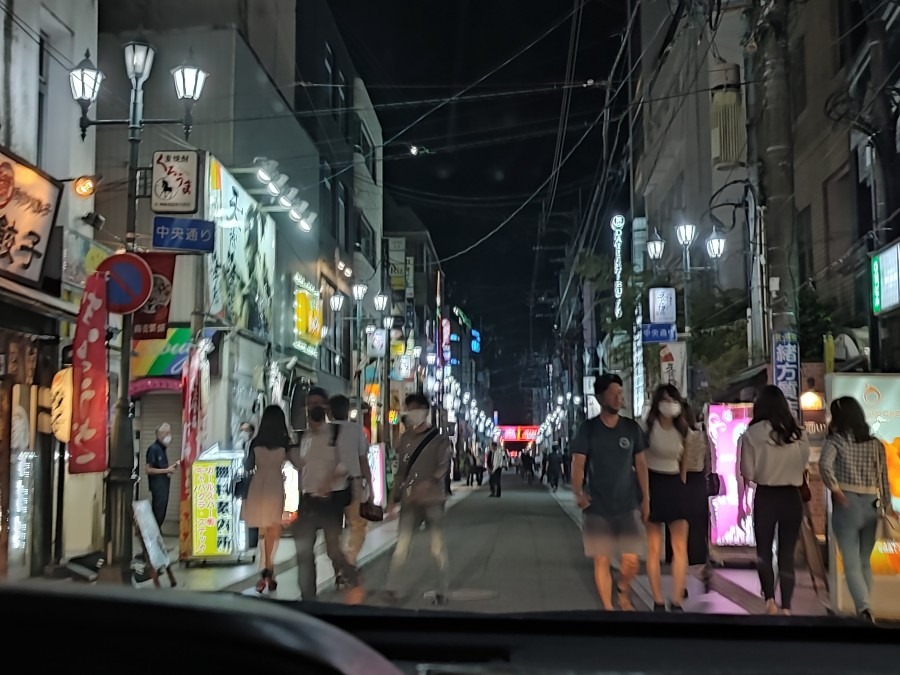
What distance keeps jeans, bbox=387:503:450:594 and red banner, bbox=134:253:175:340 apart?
4.76m

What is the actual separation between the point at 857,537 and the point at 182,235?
930 centimetres

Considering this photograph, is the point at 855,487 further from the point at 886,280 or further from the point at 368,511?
the point at 886,280

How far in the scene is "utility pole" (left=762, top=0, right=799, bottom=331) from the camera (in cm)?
1027

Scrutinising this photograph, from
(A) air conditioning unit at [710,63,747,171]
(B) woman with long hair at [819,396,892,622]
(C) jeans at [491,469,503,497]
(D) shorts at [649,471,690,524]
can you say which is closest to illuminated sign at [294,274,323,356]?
(C) jeans at [491,469,503,497]

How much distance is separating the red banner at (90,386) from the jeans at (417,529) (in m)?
3.84

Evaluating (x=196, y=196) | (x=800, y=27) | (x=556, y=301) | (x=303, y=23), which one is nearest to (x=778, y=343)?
(x=196, y=196)

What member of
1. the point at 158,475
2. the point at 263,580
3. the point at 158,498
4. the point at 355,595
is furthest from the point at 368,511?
the point at 158,498

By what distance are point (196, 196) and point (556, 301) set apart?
261 ft

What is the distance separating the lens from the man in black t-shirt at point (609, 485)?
7191mm

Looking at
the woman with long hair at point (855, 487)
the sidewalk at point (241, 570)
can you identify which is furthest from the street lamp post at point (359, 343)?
the woman with long hair at point (855, 487)

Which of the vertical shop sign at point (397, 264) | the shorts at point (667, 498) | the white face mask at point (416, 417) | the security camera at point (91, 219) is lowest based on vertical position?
the shorts at point (667, 498)

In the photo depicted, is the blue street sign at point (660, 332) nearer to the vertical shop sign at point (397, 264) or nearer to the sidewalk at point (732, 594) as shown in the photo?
the sidewalk at point (732, 594)

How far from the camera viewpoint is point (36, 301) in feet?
34.6

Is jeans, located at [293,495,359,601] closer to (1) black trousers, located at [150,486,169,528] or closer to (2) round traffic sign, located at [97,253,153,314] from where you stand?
(2) round traffic sign, located at [97,253,153,314]
